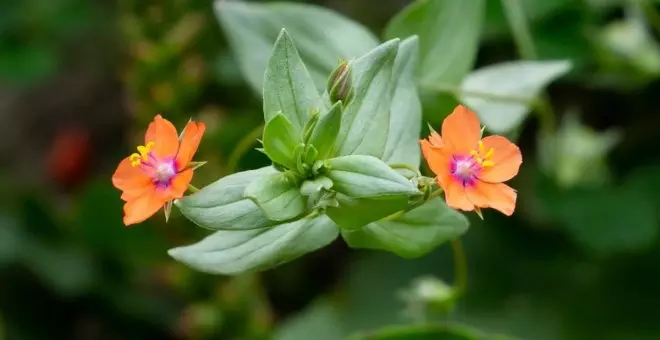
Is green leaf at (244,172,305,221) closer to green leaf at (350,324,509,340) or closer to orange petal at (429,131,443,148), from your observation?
orange petal at (429,131,443,148)

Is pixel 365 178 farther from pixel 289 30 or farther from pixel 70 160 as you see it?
pixel 70 160

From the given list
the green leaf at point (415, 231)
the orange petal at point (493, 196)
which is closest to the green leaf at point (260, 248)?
the green leaf at point (415, 231)

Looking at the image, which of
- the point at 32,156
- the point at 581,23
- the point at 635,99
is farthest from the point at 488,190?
the point at 32,156

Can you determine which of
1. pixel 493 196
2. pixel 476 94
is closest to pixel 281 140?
pixel 493 196

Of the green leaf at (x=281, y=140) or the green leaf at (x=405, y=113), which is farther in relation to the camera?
the green leaf at (x=405, y=113)

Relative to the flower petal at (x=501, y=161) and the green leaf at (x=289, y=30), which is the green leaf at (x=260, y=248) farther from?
the green leaf at (x=289, y=30)

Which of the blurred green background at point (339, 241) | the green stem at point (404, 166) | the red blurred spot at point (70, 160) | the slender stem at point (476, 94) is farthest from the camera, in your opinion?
the red blurred spot at point (70, 160)

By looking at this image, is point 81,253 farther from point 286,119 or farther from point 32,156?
point 286,119
